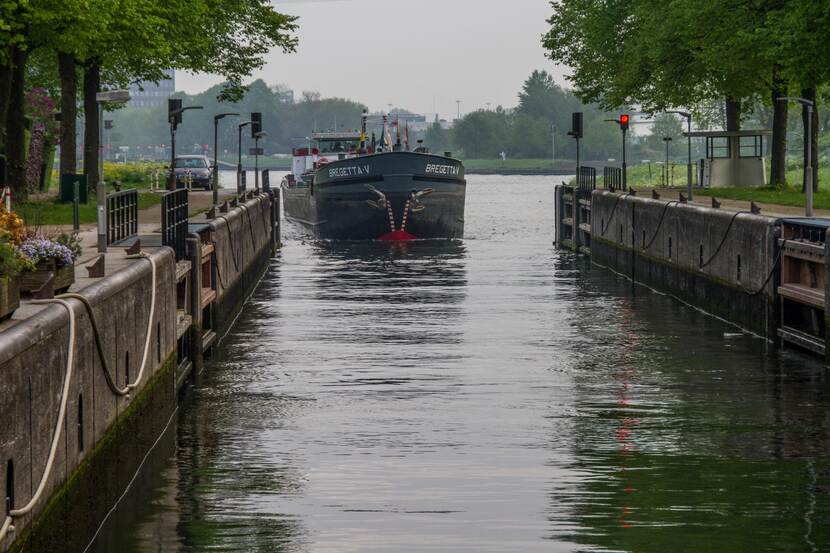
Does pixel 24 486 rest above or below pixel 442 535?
above

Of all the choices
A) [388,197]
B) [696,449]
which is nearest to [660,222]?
[388,197]

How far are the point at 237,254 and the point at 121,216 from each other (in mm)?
8512

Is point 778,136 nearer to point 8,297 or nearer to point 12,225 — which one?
point 12,225

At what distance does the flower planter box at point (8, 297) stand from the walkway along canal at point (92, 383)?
13 centimetres

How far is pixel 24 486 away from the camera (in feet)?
34.2

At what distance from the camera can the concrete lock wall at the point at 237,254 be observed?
28.7m

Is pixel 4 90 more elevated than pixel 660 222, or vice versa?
pixel 4 90

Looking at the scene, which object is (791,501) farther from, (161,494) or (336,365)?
(336,365)

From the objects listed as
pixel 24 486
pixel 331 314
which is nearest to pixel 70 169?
pixel 331 314

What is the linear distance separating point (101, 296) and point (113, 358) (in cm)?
85

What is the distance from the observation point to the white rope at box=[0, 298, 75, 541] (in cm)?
996

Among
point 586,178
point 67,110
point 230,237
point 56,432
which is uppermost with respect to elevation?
point 67,110

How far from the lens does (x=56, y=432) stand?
37.0 feet

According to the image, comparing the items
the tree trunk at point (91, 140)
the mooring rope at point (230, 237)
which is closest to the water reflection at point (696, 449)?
the mooring rope at point (230, 237)
